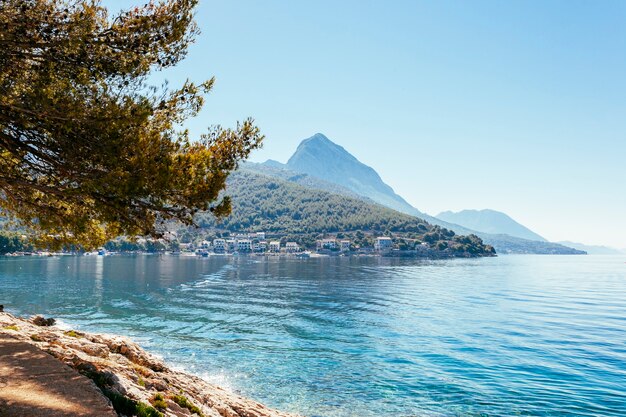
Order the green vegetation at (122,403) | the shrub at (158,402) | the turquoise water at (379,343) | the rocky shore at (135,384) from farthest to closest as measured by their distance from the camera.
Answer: the turquoise water at (379,343) → the shrub at (158,402) → the rocky shore at (135,384) → the green vegetation at (122,403)

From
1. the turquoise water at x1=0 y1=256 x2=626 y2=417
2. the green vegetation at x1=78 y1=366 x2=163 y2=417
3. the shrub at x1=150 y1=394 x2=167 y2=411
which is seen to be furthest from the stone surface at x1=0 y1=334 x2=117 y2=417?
the turquoise water at x1=0 y1=256 x2=626 y2=417

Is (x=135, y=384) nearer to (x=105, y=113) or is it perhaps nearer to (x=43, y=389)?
(x=43, y=389)

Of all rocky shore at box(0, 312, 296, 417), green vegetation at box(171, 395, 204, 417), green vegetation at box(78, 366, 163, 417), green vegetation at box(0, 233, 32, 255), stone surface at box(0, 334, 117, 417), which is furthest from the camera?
green vegetation at box(0, 233, 32, 255)

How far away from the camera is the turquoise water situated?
69.5 ft

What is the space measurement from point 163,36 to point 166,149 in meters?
3.66

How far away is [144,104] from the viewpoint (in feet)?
39.8

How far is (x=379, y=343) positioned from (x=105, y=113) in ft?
87.8

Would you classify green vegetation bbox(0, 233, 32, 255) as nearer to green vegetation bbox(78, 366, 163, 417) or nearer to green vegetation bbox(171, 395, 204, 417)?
A: green vegetation bbox(171, 395, 204, 417)

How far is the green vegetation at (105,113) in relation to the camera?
38.4ft

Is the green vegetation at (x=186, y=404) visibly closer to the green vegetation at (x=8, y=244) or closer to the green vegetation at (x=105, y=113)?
the green vegetation at (x=105, y=113)

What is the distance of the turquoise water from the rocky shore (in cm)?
413

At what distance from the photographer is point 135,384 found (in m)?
13.3

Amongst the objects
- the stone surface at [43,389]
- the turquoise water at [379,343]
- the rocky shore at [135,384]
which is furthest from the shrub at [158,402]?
the turquoise water at [379,343]

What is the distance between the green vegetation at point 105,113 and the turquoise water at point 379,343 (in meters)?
12.4
